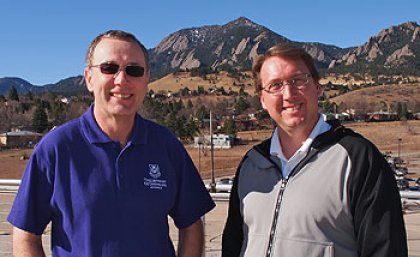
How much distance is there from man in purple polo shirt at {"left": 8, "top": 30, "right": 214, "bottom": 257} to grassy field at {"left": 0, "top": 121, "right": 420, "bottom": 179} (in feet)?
135

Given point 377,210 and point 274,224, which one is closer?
point 377,210

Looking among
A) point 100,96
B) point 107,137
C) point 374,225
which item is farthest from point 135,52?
point 374,225

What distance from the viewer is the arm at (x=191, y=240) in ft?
8.12

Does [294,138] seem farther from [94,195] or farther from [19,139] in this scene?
[19,139]

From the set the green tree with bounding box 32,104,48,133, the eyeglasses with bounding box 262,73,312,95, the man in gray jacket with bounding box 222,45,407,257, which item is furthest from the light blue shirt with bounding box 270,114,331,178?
the green tree with bounding box 32,104,48,133

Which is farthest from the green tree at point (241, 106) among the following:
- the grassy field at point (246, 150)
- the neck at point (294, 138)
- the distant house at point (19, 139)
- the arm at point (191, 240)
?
the neck at point (294, 138)

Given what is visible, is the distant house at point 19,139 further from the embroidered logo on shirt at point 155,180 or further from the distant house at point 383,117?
the embroidered logo on shirt at point 155,180

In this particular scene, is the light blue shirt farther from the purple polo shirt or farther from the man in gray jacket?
the purple polo shirt

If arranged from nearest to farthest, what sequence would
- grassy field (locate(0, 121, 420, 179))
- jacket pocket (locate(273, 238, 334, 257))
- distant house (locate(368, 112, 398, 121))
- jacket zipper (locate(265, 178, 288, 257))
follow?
jacket pocket (locate(273, 238, 334, 257)) < jacket zipper (locate(265, 178, 288, 257)) < grassy field (locate(0, 121, 420, 179)) < distant house (locate(368, 112, 398, 121))

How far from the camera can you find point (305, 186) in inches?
85.6

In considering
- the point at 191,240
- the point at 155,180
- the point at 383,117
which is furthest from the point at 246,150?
the point at 155,180

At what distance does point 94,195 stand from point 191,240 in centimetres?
56

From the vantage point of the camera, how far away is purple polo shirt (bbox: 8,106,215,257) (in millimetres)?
2193

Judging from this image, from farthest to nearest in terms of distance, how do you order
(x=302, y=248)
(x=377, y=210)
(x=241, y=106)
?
(x=241, y=106), (x=302, y=248), (x=377, y=210)
